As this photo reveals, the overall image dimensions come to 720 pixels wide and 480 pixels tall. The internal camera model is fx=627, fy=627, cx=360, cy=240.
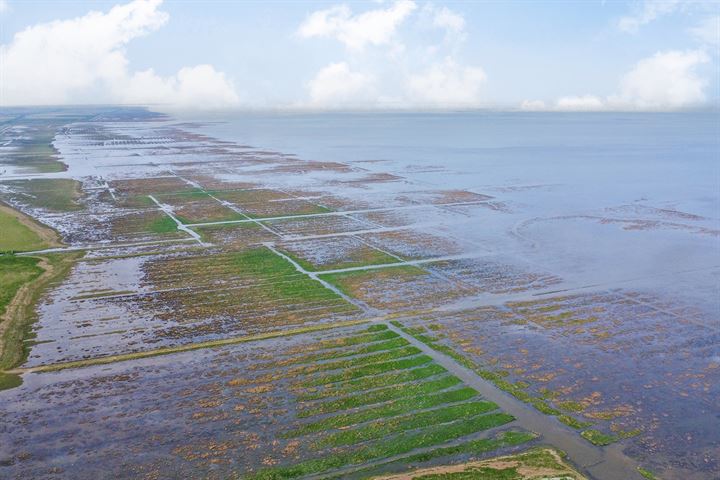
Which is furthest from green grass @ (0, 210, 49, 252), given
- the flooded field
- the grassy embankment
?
the flooded field

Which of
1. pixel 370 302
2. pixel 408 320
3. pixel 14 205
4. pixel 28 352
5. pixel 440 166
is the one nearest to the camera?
pixel 28 352

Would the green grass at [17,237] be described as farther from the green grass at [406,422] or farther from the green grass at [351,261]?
the green grass at [406,422]

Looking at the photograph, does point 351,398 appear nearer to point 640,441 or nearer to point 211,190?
point 640,441

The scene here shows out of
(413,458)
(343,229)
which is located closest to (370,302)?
(413,458)

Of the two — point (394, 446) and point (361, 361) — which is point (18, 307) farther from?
point (394, 446)

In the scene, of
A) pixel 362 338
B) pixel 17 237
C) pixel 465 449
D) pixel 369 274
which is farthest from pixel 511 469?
pixel 17 237

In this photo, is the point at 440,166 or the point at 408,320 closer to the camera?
the point at 408,320
